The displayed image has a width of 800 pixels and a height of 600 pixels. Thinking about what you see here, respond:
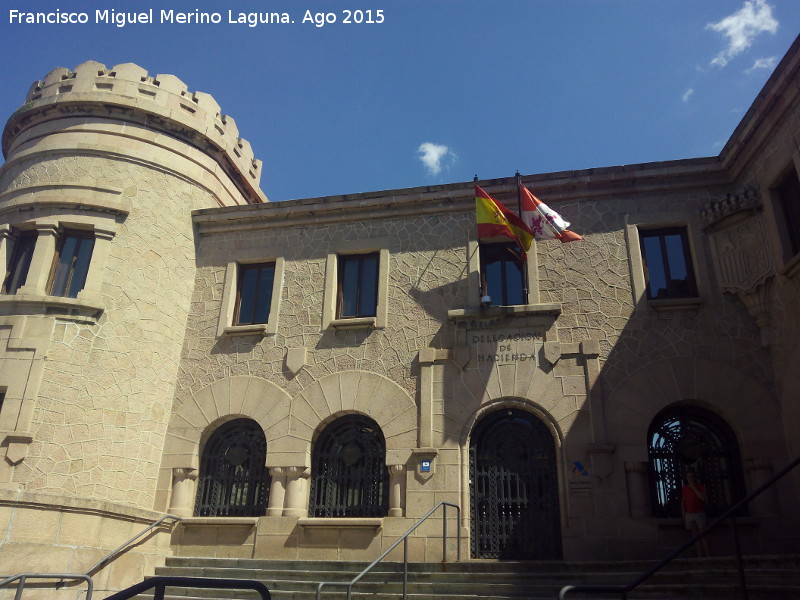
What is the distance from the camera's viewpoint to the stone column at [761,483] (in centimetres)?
1008

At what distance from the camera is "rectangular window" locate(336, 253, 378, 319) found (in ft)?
43.9

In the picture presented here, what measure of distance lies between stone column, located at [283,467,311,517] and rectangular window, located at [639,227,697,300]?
7.01 meters

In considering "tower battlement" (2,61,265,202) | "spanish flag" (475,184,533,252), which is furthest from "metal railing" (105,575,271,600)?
"tower battlement" (2,61,265,202)

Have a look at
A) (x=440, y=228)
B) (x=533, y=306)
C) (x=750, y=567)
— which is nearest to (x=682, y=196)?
(x=533, y=306)

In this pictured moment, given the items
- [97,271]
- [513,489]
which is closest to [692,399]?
[513,489]

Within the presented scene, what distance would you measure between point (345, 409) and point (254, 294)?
3489 mm

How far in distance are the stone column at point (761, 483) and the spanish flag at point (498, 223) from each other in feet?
16.8

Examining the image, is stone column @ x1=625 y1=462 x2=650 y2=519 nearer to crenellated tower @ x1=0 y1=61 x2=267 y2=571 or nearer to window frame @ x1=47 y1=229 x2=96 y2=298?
crenellated tower @ x1=0 y1=61 x2=267 y2=571

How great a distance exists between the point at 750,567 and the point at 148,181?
12.3 meters

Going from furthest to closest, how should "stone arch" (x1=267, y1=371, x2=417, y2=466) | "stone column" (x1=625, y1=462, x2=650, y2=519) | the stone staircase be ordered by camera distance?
"stone arch" (x1=267, y1=371, x2=417, y2=466)
"stone column" (x1=625, y1=462, x2=650, y2=519)
the stone staircase

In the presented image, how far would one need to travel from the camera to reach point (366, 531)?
11.3m

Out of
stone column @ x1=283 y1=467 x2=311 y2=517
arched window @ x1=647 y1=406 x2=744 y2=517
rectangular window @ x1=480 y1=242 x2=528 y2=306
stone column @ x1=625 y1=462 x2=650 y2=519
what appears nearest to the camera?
stone column @ x1=625 y1=462 x2=650 y2=519

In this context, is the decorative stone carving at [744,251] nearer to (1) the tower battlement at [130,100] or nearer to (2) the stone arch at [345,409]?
(2) the stone arch at [345,409]

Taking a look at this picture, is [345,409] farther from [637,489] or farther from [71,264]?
[71,264]
